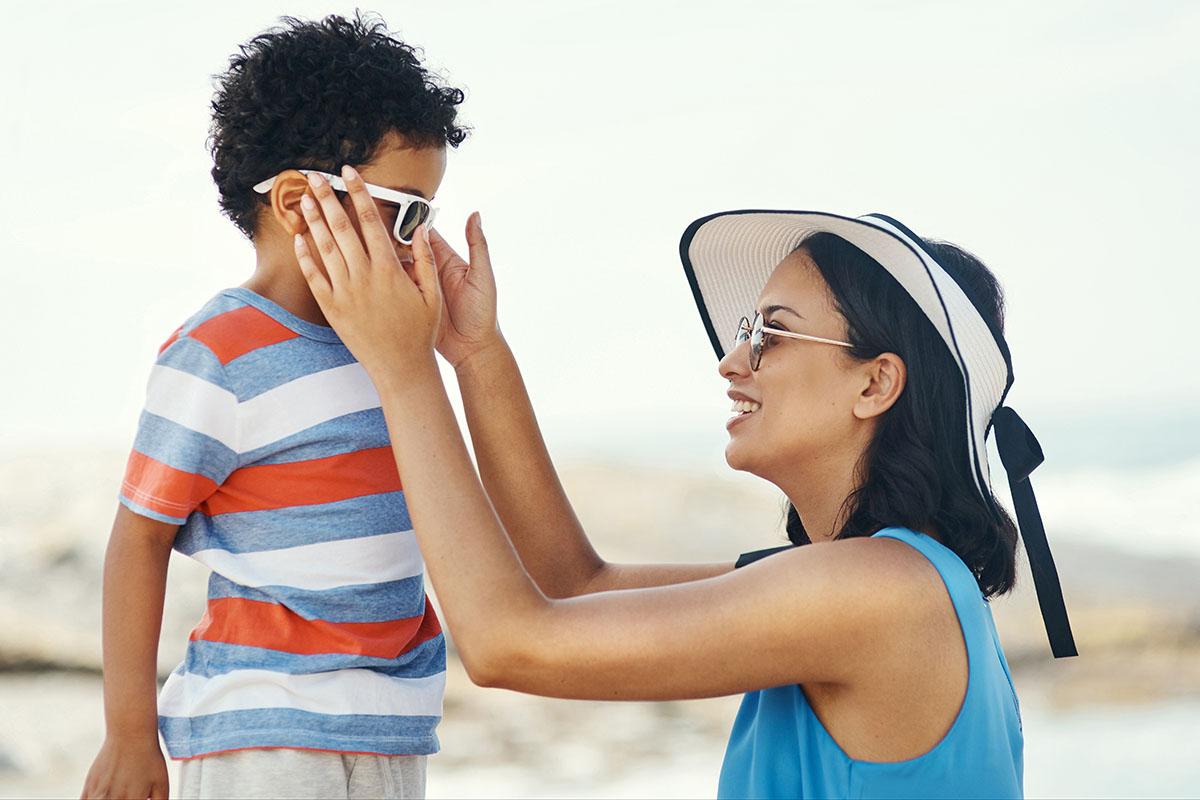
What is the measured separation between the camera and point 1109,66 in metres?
12.9

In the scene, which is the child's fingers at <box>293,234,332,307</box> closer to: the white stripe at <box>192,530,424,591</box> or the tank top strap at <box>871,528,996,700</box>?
the white stripe at <box>192,530,424,591</box>

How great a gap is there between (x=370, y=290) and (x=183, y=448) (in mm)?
331

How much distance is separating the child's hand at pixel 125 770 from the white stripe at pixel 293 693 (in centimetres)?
6

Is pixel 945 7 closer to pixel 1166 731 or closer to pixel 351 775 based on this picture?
pixel 1166 731

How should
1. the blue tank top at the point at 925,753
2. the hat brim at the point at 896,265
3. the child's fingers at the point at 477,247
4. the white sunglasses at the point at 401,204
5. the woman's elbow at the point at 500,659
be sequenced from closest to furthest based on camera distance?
the woman's elbow at the point at 500,659
the blue tank top at the point at 925,753
the hat brim at the point at 896,265
the white sunglasses at the point at 401,204
the child's fingers at the point at 477,247

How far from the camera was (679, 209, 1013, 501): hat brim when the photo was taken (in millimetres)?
1641

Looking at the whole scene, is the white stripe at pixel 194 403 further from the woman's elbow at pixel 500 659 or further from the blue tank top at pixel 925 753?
the blue tank top at pixel 925 753

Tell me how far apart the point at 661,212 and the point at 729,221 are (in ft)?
35.7

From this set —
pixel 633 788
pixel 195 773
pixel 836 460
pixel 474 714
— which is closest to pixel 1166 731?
pixel 633 788

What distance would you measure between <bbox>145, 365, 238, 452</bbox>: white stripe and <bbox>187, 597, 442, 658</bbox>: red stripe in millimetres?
221

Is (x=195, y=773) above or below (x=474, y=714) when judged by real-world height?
above

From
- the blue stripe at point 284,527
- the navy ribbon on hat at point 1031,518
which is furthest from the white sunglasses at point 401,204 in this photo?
the navy ribbon on hat at point 1031,518

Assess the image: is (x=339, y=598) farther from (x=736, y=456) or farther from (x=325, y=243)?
(x=736, y=456)

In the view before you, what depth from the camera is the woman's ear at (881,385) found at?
1727 mm
